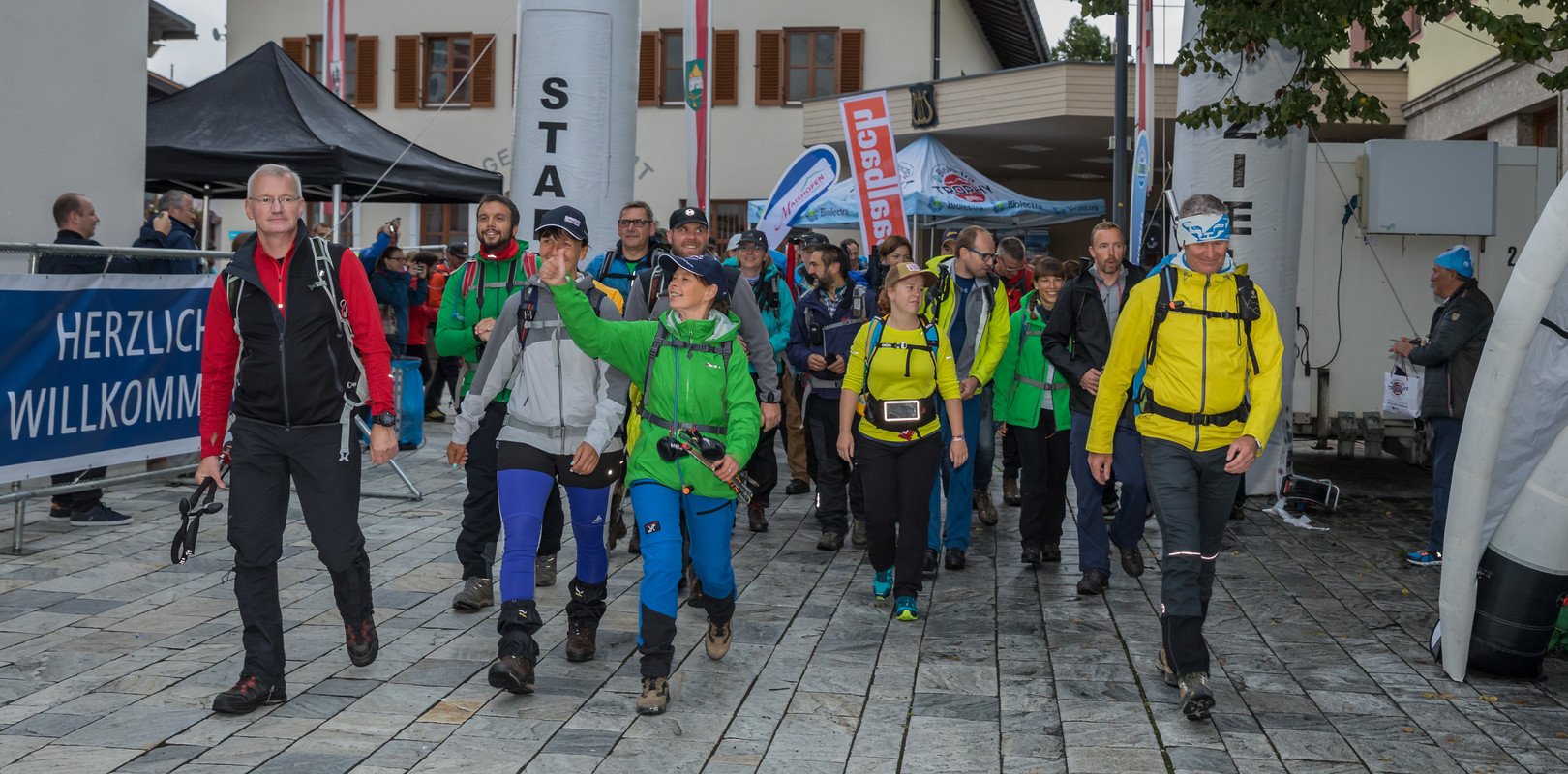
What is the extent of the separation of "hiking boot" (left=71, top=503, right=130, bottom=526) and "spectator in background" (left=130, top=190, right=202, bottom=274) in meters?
1.60

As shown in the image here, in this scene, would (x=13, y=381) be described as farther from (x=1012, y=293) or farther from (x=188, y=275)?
(x=1012, y=293)

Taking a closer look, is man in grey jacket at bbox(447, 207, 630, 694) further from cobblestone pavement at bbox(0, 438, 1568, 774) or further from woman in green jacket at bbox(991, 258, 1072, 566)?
woman in green jacket at bbox(991, 258, 1072, 566)

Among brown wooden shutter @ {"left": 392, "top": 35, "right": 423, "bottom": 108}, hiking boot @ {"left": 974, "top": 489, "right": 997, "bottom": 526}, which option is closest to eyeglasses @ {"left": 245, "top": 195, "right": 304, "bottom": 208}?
hiking boot @ {"left": 974, "top": 489, "right": 997, "bottom": 526}

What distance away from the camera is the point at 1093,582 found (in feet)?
26.8

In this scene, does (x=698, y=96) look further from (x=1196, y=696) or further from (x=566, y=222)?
(x=1196, y=696)

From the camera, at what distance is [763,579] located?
848cm

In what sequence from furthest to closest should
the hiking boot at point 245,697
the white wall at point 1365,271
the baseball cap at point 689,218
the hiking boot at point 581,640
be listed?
the white wall at point 1365,271 < the baseball cap at point 689,218 < the hiking boot at point 581,640 < the hiking boot at point 245,697

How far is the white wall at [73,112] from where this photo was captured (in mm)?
11328

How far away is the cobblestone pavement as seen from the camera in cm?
520

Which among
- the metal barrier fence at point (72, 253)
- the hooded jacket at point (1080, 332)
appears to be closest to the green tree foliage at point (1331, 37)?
the hooded jacket at point (1080, 332)

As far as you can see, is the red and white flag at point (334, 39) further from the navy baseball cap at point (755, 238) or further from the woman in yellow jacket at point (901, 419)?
the woman in yellow jacket at point (901, 419)

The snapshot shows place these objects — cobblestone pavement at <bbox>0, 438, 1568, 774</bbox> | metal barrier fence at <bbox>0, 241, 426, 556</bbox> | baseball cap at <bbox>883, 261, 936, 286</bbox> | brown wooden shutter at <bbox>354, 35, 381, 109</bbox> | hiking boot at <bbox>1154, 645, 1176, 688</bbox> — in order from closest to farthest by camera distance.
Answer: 1. cobblestone pavement at <bbox>0, 438, 1568, 774</bbox>
2. hiking boot at <bbox>1154, 645, 1176, 688</bbox>
3. baseball cap at <bbox>883, 261, 936, 286</bbox>
4. metal barrier fence at <bbox>0, 241, 426, 556</bbox>
5. brown wooden shutter at <bbox>354, 35, 381, 109</bbox>

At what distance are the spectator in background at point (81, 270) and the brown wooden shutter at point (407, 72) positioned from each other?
25240 mm

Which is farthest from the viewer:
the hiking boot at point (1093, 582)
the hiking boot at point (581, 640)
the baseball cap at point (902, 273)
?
the hiking boot at point (1093, 582)
